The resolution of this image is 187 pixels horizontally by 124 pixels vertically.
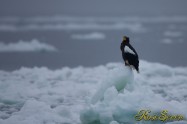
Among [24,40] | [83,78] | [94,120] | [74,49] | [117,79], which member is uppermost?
[24,40]

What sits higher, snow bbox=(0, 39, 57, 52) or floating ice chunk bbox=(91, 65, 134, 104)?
snow bbox=(0, 39, 57, 52)

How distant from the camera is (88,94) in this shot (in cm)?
722

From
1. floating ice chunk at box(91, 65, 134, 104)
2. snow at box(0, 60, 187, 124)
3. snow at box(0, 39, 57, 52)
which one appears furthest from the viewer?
snow at box(0, 39, 57, 52)

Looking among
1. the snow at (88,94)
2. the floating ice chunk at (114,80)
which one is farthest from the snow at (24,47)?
the floating ice chunk at (114,80)

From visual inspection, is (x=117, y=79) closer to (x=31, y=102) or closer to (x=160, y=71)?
(x=31, y=102)

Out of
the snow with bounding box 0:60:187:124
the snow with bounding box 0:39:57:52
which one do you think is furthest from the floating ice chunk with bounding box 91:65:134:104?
the snow with bounding box 0:39:57:52

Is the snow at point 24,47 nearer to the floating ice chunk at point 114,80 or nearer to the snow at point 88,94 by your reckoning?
the snow at point 88,94

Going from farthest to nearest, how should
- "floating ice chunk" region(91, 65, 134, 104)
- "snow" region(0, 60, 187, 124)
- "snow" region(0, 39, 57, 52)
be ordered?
1. "snow" region(0, 39, 57, 52)
2. "floating ice chunk" region(91, 65, 134, 104)
3. "snow" region(0, 60, 187, 124)

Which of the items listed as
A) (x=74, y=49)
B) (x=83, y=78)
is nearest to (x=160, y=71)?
(x=83, y=78)

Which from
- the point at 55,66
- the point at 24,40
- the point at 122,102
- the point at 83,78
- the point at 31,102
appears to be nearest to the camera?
the point at 122,102

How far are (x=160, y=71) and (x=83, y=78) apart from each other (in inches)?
45.8

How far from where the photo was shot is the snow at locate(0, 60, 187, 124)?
17.8ft

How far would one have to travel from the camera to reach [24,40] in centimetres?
1555

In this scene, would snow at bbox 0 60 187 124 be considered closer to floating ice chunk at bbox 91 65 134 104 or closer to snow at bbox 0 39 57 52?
floating ice chunk at bbox 91 65 134 104
